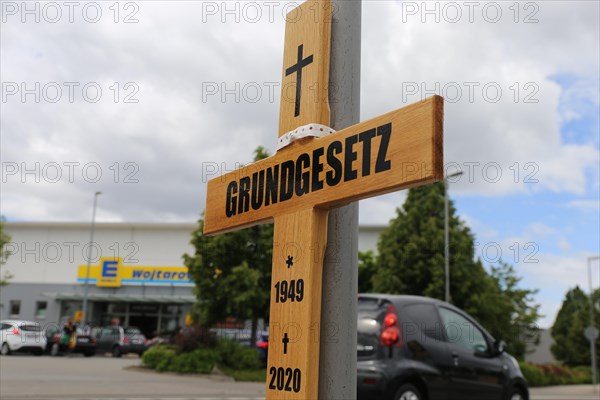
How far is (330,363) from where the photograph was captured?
2283 millimetres

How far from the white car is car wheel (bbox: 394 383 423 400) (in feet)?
76.1

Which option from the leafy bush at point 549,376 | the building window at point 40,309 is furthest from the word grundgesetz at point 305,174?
the building window at point 40,309

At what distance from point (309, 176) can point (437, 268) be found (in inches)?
1128

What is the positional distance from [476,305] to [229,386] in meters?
16.6

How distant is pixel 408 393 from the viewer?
768 centimetres

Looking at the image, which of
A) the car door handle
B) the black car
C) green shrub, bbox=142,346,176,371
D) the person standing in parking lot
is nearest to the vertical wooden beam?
the black car

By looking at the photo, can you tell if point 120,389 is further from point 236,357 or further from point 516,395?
point 516,395

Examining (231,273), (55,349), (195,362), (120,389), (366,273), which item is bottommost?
(55,349)

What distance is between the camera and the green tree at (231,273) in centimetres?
2014

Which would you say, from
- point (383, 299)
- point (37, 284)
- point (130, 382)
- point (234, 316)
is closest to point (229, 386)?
point (130, 382)

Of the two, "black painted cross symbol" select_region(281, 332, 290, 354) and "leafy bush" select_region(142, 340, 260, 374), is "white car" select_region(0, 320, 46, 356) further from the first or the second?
"black painted cross symbol" select_region(281, 332, 290, 354)

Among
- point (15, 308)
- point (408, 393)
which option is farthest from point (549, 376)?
point (15, 308)

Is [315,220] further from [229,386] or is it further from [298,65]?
[229,386]

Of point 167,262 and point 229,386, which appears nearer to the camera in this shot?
point 229,386
